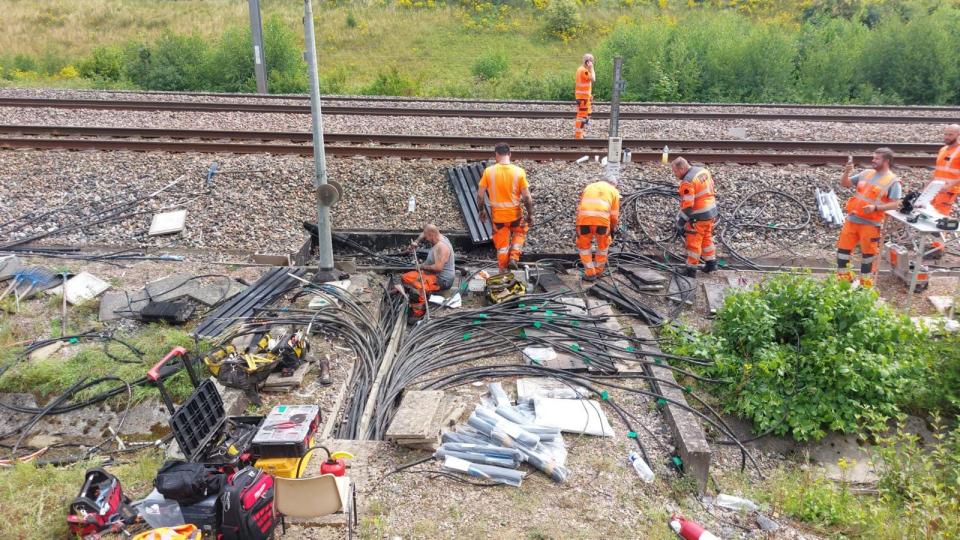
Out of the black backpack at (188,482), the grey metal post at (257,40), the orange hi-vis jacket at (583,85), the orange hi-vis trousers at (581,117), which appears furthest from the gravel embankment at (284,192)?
the grey metal post at (257,40)

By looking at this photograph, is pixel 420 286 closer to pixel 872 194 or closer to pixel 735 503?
pixel 735 503

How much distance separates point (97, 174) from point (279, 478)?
8.83 metres

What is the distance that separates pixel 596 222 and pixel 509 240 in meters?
1.29

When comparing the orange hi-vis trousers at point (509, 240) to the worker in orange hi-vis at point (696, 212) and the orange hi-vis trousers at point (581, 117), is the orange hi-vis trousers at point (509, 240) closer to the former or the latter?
the worker in orange hi-vis at point (696, 212)

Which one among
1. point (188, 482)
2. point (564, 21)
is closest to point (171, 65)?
point (564, 21)

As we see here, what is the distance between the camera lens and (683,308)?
836 cm

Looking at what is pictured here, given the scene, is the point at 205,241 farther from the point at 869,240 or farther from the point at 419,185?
the point at 869,240

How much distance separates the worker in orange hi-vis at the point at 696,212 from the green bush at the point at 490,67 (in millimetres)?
14459

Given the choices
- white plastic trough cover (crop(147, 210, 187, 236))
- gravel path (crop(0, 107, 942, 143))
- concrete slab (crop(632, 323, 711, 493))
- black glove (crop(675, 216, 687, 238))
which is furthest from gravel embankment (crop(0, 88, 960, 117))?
concrete slab (crop(632, 323, 711, 493))

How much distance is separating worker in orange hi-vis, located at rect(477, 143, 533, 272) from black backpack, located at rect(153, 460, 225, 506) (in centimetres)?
526

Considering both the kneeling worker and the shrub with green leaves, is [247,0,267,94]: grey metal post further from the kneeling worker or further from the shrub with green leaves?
the shrub with green leaves

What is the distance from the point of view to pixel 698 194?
859 centimetres

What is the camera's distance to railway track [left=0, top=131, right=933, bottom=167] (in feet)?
37.8

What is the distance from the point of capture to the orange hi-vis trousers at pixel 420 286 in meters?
8.01
